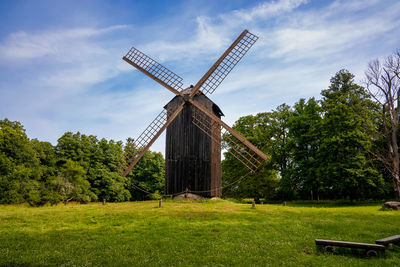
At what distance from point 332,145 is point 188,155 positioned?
16055mm

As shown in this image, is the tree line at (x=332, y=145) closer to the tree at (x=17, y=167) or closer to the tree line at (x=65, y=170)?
the tree line at (x=65, y=170)

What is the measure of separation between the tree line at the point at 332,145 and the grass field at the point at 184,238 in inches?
496

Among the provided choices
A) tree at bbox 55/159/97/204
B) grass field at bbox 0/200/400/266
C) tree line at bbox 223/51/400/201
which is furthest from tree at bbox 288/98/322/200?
tree at bbox 55/159/97/204

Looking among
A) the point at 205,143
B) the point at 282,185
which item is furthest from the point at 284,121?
the point at 205,143

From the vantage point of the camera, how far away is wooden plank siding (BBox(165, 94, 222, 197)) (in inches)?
936

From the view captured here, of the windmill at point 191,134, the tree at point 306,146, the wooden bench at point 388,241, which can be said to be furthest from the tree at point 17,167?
the wooden bench at point 388,241

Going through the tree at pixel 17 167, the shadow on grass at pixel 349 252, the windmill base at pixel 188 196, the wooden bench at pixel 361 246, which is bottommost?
the shadow on grass at pixel 349 252

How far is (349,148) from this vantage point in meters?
28.0

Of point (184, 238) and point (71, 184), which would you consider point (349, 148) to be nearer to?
point (184, 238)

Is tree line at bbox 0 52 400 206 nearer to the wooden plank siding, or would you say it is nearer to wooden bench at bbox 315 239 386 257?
the wooden plank siding

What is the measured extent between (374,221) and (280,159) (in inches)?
928

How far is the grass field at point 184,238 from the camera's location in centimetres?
805

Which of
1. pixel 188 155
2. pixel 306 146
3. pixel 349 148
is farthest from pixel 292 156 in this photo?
pixel 188 155

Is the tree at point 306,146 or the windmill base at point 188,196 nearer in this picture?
the windmill base at point 188,196
